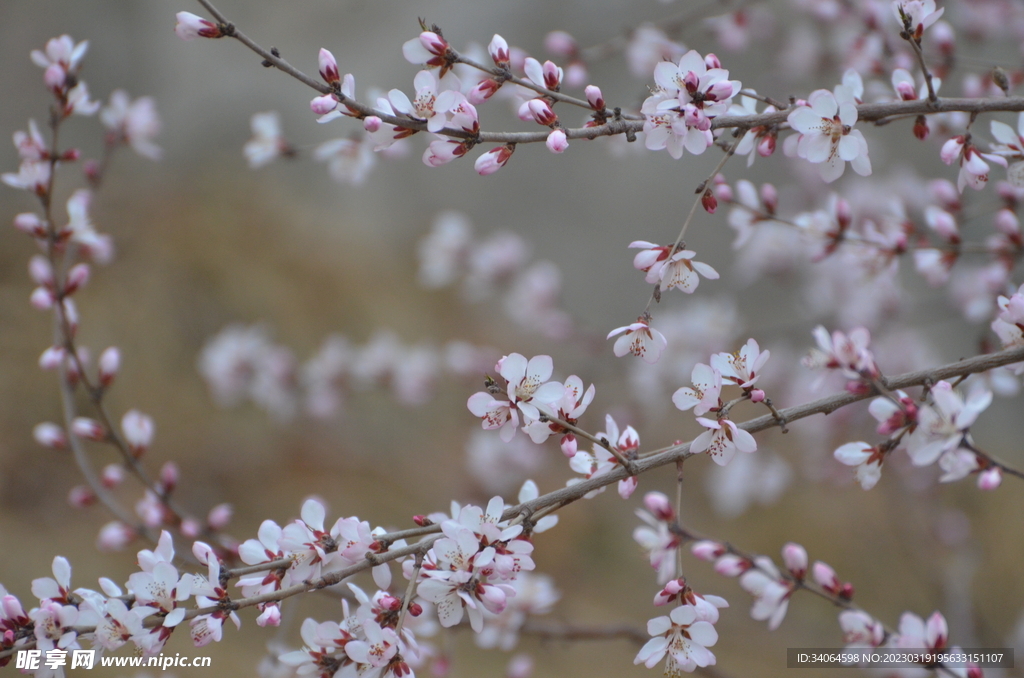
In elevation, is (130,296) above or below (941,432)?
above

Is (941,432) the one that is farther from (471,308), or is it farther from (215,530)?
(471,308)

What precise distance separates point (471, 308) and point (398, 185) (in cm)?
72

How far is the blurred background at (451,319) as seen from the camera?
6.20 ft

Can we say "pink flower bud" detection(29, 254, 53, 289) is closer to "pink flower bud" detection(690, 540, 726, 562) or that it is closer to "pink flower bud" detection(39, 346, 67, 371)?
"pink flower bud" detection(39, 346, 67, 371)

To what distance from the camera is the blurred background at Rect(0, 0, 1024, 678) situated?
1.89 metres

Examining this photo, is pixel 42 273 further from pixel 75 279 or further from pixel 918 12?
pixel 918 12

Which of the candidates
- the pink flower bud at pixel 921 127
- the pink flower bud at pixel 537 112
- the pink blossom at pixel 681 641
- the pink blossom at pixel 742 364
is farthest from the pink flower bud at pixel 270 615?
the pink flower bud at pixel 921 127

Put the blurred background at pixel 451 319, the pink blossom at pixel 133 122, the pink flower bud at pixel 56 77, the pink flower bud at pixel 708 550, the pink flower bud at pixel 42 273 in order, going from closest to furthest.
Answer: the pink flower bud at pixel 708 550 → the pink flower bud at pixel 56 77 → the pink flower bud at pixel 42 273 → the pink blossom at pixel 133 122 → the blurred background at pixel 451 319

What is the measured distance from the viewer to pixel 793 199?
230 centimetres

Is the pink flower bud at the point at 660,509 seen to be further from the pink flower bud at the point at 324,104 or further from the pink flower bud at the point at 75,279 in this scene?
the pink flower bud at the point at 75,279

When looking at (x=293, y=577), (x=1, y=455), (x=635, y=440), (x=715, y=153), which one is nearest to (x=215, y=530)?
(x=293, y=577)

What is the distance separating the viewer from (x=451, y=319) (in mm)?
2975

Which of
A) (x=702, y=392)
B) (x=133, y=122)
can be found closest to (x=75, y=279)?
(x=133, y=122)

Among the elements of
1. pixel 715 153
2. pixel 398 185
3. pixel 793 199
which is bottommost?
pixel 793 199
